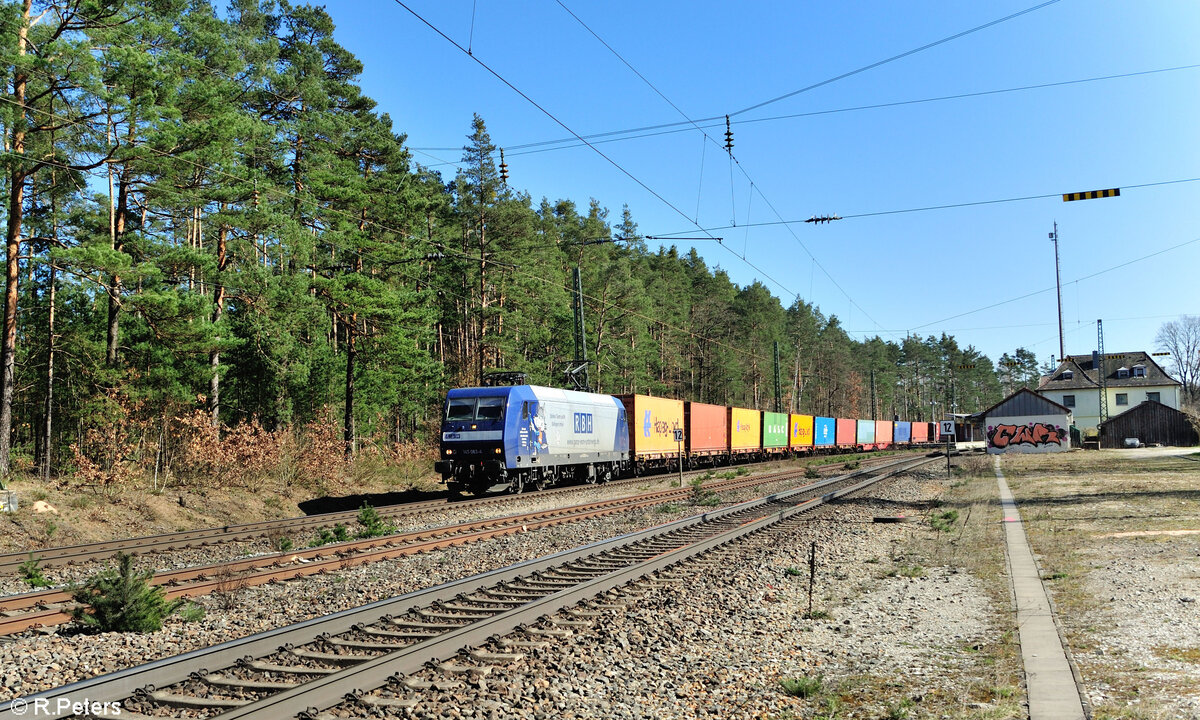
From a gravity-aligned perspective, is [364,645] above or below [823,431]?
below

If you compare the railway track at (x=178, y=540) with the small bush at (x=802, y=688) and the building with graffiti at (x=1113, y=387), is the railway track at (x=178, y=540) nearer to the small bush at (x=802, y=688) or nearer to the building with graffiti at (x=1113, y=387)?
the small bush at (x=802, y=688)

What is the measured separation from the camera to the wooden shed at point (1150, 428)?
62013 millimetres

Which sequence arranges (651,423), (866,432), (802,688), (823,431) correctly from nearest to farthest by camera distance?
(802,688), (651,423), (823,431), (866,432)

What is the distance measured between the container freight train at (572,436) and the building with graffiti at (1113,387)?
5247cm

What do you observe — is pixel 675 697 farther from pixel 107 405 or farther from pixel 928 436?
pixel 928 436

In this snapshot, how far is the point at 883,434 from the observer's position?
75.1m

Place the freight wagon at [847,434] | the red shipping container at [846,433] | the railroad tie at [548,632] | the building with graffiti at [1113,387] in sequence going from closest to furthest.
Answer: the railroad tie at [548,632] → the red shipping container at [846,433] → the freight wagon at [847,434] → the building with graffiti at [1113,387]

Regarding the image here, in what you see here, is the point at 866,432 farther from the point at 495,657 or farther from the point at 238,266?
the point at 495,657

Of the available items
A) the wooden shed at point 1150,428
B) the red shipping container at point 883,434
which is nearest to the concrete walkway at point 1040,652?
the red shipping container at point 883,434

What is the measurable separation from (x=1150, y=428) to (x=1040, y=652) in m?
70.5

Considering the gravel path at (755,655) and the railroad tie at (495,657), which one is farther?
the railroad tie at (495,657)

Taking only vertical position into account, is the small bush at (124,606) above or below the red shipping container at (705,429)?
below

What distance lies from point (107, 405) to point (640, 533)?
15.7 meters

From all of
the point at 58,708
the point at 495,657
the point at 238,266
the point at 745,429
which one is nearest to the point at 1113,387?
the point at 745,429
